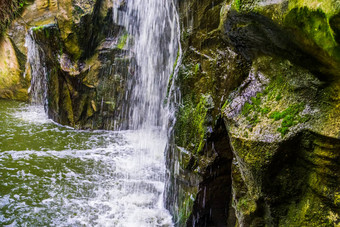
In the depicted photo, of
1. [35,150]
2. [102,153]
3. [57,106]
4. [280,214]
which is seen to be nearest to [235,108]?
[280,214]

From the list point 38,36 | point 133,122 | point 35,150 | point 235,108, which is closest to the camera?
point 235,108

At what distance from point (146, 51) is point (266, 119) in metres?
6.68

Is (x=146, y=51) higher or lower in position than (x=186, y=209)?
higher

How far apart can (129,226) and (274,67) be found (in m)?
3.17

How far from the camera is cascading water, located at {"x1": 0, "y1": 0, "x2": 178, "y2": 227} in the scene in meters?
4.37

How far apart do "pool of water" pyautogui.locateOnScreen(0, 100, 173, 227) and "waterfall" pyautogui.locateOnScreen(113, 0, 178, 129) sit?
907 mm

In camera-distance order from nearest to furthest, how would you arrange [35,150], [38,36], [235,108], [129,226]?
[235,108], [129,226], [35,150], [38,36]

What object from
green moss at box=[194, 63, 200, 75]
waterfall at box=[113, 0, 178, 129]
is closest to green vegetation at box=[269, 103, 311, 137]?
green moss at box=[194, 63, 200, 75]

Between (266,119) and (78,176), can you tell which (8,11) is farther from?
(266,119)

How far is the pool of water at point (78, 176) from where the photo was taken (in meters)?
4.27

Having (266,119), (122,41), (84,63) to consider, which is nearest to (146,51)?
(122,41)

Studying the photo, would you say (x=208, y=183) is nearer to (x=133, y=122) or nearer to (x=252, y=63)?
(x=252, y=63)

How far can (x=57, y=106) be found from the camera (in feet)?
28.4

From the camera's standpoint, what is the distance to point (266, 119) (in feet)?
8.06
